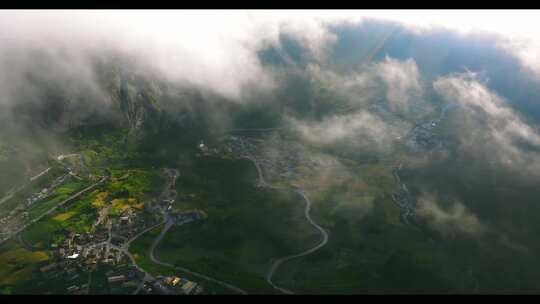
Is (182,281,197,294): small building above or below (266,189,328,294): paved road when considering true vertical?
below

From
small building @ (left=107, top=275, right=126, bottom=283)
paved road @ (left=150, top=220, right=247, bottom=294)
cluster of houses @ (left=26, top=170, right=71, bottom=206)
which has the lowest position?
small building @ (left=107, top=275, right=126, bottom=283)

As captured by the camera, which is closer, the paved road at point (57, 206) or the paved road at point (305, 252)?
the paved road at point (305, 252)

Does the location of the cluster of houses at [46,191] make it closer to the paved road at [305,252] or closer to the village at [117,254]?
the village at [117,254]

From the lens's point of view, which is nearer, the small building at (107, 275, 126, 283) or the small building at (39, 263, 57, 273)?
the small building at (107, 275, 126, 283)

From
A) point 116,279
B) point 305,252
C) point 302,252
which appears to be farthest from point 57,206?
point 305,252

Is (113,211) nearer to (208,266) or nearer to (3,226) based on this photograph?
(3,226)

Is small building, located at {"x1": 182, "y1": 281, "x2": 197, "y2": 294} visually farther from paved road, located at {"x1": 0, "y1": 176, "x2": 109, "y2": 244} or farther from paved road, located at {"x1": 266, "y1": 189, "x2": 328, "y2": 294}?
paved road, located at {"x1": 0, "y1": 176, "x2": 109, "y2": 244}

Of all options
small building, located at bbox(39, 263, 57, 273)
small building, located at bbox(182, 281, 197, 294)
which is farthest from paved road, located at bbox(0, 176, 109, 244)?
small building, located at bbox(182, 281, 197, 294)

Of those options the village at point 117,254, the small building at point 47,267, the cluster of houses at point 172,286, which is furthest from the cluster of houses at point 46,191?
the cluster of houses at point 172,286

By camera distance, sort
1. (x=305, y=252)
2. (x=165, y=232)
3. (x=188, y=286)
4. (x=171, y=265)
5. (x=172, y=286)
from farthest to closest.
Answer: (x=165, y=232), (x=305, y=252), (x=171, y=265), (x=172, y=286), (x=188, y=286)

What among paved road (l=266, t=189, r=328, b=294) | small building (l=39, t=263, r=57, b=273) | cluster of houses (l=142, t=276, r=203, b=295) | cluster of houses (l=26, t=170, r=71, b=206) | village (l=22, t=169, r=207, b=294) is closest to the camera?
cluster of houses (l=142, t=276, r=203, b=295)

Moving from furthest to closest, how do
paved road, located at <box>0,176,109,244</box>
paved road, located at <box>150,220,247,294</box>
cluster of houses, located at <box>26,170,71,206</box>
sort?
cluster of houses, located at <box>26,170,71,206</box>, paved road, located at <box>0,176,109,244</box>, paved road, located at <box>150,220,247,294</box>

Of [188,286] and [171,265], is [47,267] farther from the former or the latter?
[188,286]
